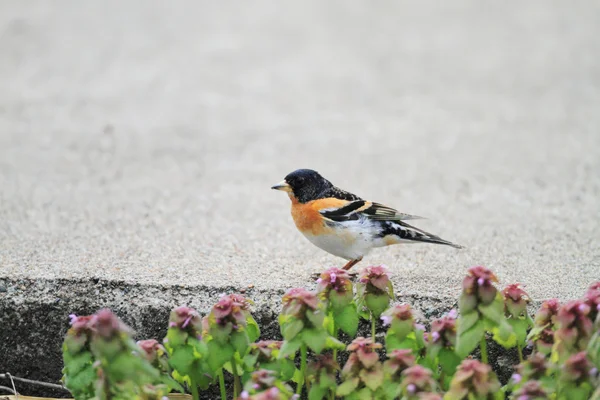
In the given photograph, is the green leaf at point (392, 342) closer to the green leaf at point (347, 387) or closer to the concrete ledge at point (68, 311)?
the green leaf at point (347, 387)

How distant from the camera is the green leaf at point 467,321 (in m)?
2.78

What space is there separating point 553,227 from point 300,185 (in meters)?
1.50

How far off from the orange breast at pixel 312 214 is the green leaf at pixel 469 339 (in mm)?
1658

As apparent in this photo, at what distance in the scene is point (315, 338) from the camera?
9.21 feet

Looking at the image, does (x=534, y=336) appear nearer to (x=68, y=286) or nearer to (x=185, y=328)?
(x=185, y=328)

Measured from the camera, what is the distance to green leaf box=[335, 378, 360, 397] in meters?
2.78

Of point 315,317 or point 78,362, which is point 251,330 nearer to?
point 315,317

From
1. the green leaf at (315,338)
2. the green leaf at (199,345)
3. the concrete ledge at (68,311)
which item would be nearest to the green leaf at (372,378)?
the green leaf at (315,338)

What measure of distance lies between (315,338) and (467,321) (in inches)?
18.6

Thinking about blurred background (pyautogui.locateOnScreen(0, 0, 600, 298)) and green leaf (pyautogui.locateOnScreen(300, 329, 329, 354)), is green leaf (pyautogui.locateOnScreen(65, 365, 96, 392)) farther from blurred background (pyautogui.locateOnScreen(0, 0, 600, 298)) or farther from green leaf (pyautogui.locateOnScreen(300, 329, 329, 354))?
blurred background (pyautogui.locateOnScreen(0, 0, 600, 298))

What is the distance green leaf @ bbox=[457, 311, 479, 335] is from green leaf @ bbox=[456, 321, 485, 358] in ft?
0.04

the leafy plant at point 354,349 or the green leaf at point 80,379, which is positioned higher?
the leafy plant at point 354,349

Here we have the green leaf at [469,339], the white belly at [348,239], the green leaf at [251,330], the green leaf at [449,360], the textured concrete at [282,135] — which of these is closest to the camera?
the green leaf at [469,339]

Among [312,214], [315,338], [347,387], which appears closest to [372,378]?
[347,387]
